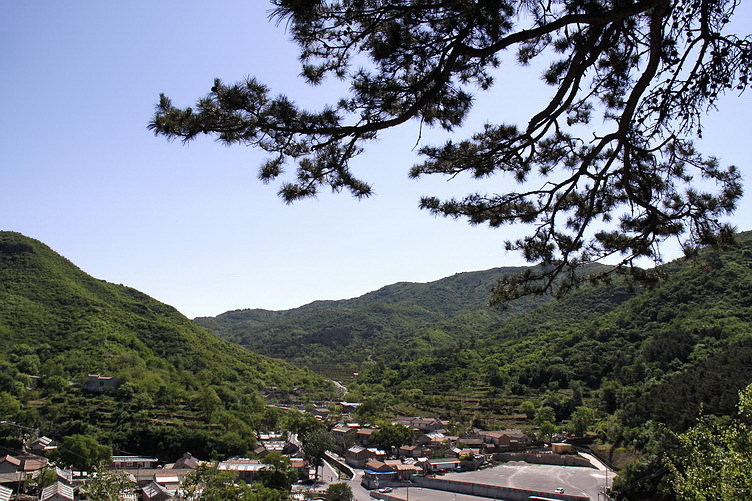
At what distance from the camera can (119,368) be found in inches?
1575

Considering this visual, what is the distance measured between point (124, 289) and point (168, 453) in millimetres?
41743

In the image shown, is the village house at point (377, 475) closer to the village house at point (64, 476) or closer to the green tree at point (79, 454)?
the green tree at point (79, 454)

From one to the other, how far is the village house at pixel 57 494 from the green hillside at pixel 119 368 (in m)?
11.2

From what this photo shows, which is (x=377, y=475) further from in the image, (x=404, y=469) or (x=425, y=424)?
(x=425, y=424)

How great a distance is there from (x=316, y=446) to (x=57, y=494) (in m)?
13.7

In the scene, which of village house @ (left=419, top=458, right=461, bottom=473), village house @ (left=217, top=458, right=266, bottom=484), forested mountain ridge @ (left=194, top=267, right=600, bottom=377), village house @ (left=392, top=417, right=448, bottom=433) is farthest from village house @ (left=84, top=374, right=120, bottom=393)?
forested mountain ridge @ (left=194, top=267, right=600, bottom=377)

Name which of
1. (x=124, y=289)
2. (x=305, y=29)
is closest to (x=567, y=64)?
(x=305, y=29)

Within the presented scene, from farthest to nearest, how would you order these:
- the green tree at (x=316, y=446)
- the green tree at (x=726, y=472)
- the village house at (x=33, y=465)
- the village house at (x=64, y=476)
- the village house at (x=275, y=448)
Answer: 1. the village house at (x=275, y=448)
2. the green tree at (x=316, y=446)
3. the village house at (x=33, y=465)
4. the village house at (x=64, y=476)
5. the green tree at (x=726, y=472)

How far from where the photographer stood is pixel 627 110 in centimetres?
418

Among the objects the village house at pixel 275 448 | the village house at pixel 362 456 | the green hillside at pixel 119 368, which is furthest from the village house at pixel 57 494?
the village house at pixel 362 456

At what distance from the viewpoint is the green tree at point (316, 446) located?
2858 cm

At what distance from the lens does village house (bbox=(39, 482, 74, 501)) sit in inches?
672

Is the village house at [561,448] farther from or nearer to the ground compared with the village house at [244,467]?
nearer to the ground

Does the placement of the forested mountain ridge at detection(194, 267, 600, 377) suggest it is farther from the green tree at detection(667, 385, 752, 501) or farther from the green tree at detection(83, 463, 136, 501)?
the green tree at detection(667, 385, 752, 501)
